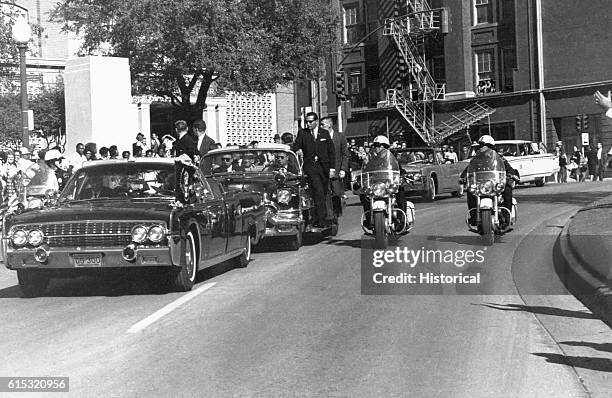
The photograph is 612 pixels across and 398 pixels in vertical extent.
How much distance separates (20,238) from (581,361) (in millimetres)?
6088

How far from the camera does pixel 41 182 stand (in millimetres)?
16812

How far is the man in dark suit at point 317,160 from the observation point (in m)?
16.4

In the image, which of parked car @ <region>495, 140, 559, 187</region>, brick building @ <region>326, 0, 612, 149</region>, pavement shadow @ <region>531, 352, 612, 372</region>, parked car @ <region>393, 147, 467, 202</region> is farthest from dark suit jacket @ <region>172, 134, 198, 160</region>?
brick building @ <region>326, 0, 612, 149</region>

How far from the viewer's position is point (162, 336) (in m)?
8.59

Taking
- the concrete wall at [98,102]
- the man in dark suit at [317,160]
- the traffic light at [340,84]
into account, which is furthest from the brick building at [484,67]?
the man in dark suit at [317,160]

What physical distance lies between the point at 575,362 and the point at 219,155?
10081 millimetres

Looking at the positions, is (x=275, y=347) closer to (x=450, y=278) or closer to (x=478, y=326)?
(x=478, y=326)

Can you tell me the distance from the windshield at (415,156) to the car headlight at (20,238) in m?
20.0

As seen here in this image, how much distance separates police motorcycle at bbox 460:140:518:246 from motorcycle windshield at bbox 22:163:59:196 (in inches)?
265

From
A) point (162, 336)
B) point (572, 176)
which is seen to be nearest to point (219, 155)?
point (162, 336)

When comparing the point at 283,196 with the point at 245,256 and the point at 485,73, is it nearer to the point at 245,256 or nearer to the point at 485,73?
the point at 245,256

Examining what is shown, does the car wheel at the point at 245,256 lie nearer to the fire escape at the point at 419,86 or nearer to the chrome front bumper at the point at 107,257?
the chrome front bumper at the point at 107,257

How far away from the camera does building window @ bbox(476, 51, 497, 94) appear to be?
5094 centimetres

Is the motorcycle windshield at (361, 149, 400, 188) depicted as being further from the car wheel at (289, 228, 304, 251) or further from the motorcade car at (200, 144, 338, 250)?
the car wheel at (289, 228, 304, 251)
